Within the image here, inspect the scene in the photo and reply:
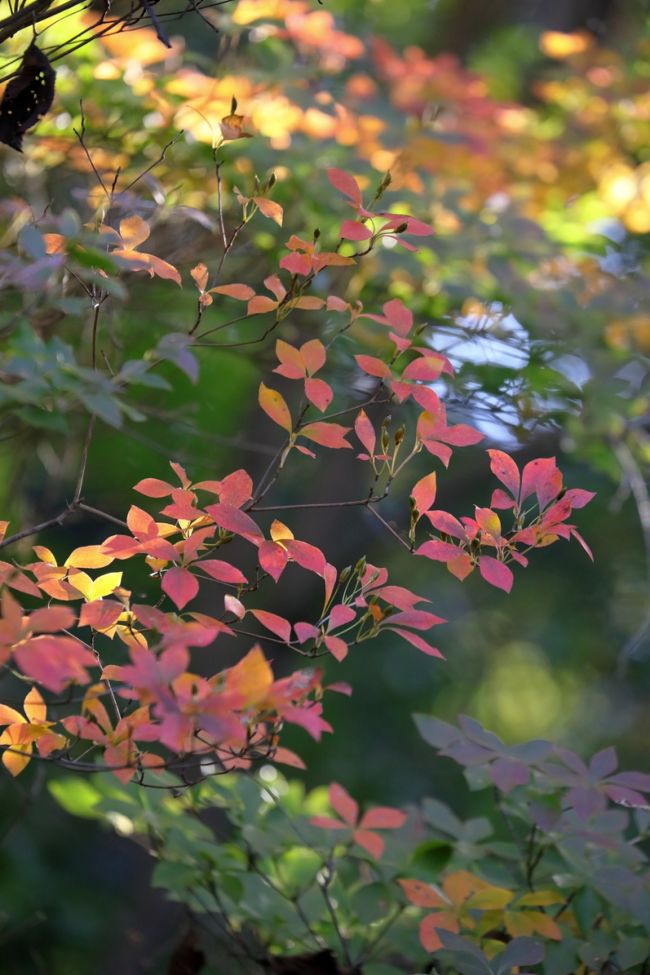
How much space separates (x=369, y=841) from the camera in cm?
131

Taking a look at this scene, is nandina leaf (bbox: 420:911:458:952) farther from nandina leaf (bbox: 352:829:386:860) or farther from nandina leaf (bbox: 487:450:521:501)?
nandina leaf (bbox: 487:450:521:501)

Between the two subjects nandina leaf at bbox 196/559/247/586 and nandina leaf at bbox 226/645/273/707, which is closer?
nandina leaf at bbox 226/645/273/707

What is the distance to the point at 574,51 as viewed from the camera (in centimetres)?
301

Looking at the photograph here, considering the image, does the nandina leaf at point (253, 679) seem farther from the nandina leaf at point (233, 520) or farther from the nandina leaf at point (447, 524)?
the nandina leaf at point (447, 524)

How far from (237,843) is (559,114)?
267cm

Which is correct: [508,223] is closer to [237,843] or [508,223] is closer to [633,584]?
[237,843]

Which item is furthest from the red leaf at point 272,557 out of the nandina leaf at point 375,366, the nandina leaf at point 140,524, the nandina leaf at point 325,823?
the nandina leaf at point 325,823

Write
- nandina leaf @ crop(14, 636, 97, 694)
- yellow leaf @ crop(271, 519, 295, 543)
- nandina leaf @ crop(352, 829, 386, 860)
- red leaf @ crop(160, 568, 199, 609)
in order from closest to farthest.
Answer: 1. nandina leaf @ crop(14, 636, 97, 694)
2. red leaf @ crop(160, 568, 199, 609)
3. yellow leaf @ crop(271, 519, 295, 543)
4. nandina leaf @ crop(352, 829, 386, 860)

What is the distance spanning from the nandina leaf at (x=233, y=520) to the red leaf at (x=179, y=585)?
6 centimetres

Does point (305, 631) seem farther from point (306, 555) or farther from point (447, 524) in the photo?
point (447, 524)

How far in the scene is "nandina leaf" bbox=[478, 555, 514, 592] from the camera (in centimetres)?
98

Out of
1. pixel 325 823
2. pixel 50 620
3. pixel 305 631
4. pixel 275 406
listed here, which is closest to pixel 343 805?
pixel 325 823

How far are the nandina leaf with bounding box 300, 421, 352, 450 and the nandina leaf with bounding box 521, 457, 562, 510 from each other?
0.19 meters

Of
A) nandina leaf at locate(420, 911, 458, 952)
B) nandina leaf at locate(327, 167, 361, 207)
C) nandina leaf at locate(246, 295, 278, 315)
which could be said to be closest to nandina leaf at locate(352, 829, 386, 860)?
nandina leaf at locate(420, 911, 458, 952)
